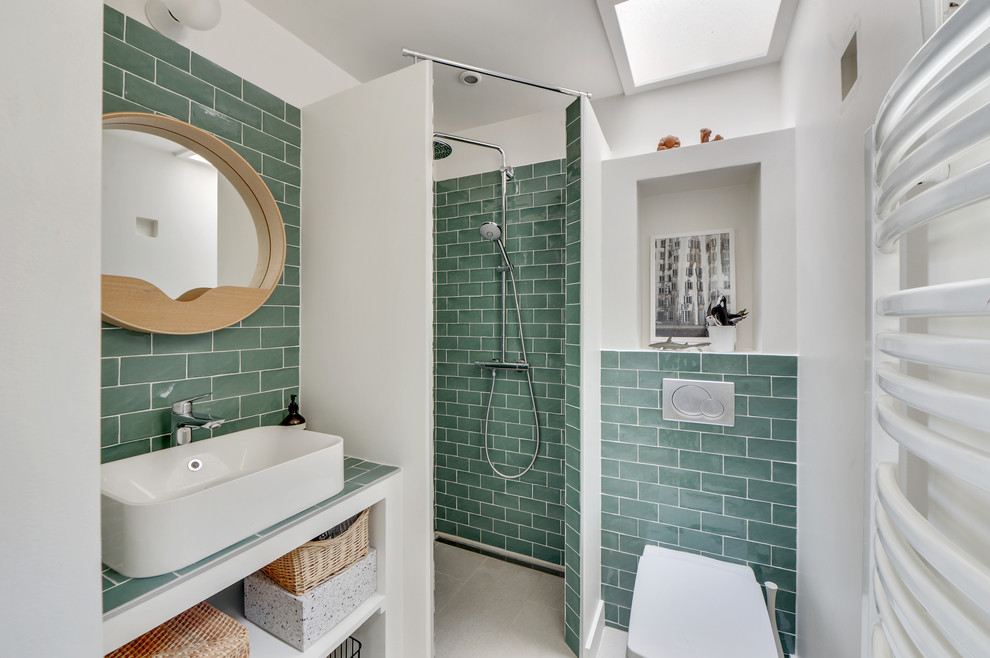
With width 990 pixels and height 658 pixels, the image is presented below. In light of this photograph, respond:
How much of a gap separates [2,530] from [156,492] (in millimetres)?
909

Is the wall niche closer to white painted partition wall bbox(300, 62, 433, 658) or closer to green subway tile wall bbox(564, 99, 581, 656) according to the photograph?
green subway tile wall bbox(564, 99, 581, 656)

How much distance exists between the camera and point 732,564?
5.12ft

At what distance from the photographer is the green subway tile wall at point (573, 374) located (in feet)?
5.30

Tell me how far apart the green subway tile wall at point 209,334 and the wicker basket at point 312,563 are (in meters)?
0.56

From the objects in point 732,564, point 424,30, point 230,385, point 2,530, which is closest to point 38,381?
point 2,530

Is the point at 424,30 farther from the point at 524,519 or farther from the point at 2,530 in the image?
the point at 524,519

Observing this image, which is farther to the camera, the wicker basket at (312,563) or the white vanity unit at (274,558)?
the wicker basket at (312,563)

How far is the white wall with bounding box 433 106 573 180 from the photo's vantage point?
2.27 meters

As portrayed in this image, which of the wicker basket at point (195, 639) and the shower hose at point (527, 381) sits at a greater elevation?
the shower hose at point (527, 381)

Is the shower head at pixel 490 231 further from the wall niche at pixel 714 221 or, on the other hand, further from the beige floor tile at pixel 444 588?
the beige floor tile at pixel 444 588

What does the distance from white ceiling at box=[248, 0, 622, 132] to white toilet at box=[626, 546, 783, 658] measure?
2209 mm

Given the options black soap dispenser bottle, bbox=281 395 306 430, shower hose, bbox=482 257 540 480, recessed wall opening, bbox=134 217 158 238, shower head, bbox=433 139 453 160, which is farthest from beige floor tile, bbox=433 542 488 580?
shower head, bbox=433 139 453 160

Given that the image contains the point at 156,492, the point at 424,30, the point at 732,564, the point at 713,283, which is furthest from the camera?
the point at 713,283

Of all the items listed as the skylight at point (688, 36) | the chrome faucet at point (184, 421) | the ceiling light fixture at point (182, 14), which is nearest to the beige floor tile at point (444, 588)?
the chrome faucet at point (184, 421)
